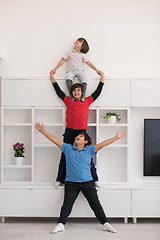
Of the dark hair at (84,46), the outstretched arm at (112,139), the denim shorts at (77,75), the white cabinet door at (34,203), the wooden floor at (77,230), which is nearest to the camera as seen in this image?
the wooden floor at (77,230)

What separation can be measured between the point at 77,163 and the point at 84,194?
31 cm

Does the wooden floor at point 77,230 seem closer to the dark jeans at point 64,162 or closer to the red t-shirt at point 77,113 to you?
the dark jeans at point 64,162

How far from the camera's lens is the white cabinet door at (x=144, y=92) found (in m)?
3.19

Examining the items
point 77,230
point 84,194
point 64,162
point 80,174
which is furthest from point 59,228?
point 64,162

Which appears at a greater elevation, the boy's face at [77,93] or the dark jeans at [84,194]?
the boy's face at [77,93]

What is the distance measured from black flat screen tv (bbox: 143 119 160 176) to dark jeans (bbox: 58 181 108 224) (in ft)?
2.32

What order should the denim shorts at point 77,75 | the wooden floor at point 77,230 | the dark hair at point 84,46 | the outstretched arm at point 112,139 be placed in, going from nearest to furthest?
the wooden floor at point 77,230 < the outstretched arm at point 112,139 < the denim shorts at point 77,75 < the dark hair at point 84,46

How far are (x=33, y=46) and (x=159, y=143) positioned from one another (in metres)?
1.77

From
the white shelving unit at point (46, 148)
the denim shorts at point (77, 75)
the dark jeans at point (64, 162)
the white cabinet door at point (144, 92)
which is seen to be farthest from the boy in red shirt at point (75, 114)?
the white cabinet door at point (144, 92)

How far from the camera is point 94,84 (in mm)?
3188

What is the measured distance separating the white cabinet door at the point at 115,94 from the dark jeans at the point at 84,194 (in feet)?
2.83

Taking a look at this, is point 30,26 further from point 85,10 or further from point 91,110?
point 91,110

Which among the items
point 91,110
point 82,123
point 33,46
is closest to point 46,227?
point 82,123

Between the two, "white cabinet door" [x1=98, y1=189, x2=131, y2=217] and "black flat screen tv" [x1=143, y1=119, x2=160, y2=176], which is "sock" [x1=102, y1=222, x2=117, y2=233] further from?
"black flat screen tv" [x1=143, y1=119, x2=160, y2=176]
